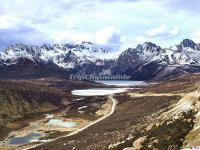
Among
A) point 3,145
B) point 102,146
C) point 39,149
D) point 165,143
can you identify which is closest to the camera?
point 165,143

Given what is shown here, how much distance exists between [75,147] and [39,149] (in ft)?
52.1

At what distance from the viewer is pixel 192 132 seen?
68.4 meters

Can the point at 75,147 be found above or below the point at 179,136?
below

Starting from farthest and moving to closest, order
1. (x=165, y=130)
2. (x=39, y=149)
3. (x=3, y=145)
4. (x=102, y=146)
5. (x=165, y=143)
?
1. (x=3, y=145)
2. (x=39, y=149)
3. (x=102, y=146)
4. (x=165, y=130)
5. (x=165, y=143)

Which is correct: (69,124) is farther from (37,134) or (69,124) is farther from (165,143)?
(165,143)

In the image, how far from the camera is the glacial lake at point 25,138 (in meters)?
158

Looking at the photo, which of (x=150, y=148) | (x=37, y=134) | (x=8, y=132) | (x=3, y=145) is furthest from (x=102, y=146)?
(x=8, y=132)

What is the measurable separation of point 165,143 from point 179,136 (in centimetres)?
223

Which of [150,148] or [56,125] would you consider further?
[56,125]

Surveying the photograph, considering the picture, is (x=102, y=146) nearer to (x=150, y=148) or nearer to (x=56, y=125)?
(x=150, y=148)

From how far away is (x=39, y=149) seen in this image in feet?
416

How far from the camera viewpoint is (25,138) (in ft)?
553

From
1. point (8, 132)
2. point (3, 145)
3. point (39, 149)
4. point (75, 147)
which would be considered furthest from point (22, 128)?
point (75, 147)

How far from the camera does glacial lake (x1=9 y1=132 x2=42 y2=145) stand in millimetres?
158300
